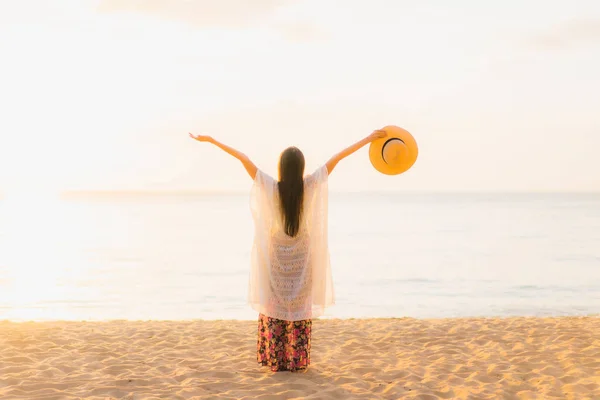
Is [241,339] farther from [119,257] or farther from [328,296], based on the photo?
[119,257]

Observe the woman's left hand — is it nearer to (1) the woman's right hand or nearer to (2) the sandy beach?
(1) the woman's right hand

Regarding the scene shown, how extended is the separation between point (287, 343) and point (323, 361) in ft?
3.01

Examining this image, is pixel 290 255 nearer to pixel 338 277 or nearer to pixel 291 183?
pixel 291 183

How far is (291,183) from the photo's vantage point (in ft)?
18.8

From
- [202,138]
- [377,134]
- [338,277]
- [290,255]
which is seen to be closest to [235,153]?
[202,138]

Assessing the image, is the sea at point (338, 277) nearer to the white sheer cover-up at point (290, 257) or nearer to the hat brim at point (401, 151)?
the white sheer cover-up at point (290, 257)

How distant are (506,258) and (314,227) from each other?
2270 centimetres

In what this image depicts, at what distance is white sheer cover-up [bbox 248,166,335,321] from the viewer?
584cm

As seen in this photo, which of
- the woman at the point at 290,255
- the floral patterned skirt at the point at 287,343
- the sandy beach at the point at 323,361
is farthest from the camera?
the floral patterned skirt at the point at 287,343

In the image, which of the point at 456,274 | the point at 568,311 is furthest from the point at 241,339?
the point at 456,274

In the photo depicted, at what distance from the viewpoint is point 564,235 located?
39281mm

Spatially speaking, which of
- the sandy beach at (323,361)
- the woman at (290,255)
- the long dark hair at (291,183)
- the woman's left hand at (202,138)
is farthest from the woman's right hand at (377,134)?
the sandy beach at (323,361)

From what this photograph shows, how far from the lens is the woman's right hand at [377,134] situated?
575 cm

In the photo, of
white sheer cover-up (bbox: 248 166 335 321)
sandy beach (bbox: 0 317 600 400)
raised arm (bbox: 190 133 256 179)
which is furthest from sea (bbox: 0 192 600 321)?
raised arm (bbox: 190 133 256 179)
